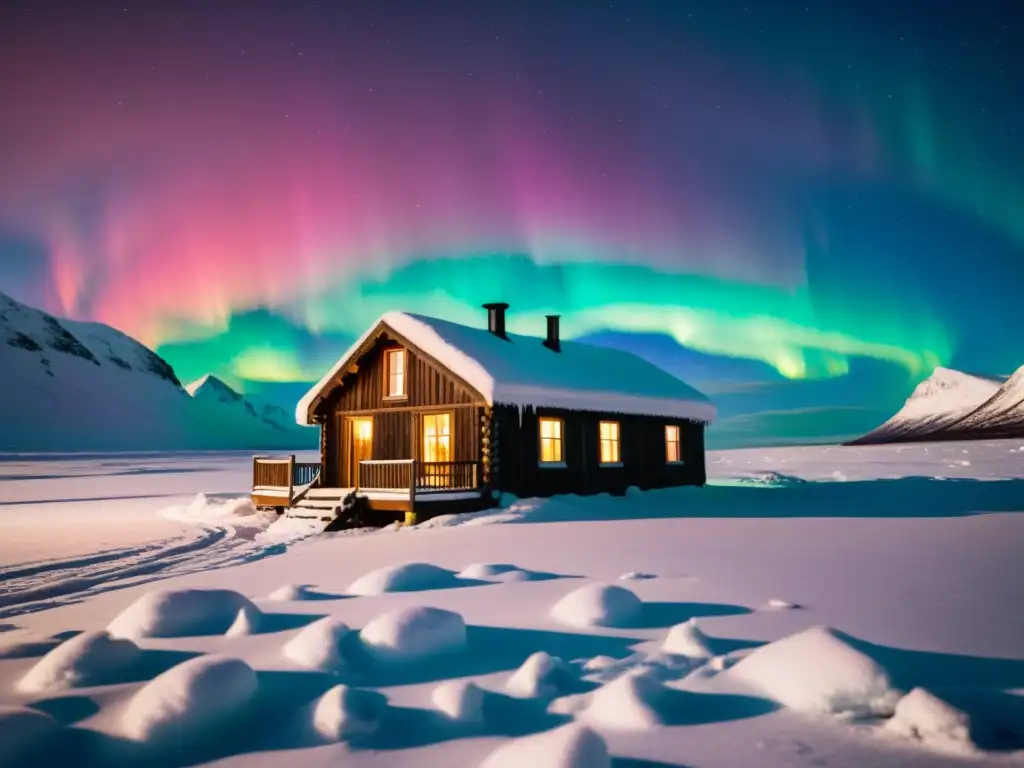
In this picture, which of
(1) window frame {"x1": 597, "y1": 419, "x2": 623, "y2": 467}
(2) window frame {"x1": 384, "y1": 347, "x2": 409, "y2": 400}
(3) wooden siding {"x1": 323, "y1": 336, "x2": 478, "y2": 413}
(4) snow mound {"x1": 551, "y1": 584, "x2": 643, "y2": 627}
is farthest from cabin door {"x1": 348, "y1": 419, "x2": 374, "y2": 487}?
(4) snow mound {"x1": 551, "y1": 584, "x2": 643, "y2": 627}

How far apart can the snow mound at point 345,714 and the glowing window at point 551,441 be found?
17519 mm

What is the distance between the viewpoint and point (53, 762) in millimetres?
4535

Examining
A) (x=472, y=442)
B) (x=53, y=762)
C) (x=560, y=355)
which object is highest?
(x=560, y=355)

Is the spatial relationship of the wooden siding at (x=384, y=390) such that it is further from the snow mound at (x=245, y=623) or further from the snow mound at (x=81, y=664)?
the snow mound at (x=81, y=664)

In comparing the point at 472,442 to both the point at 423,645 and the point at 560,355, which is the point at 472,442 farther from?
the point at 423,645

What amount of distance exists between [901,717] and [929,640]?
210 cm

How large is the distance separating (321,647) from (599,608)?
2693 mm

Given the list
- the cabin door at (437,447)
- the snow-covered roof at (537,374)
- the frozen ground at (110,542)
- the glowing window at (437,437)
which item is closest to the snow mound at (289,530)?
the frozen ground at (110,542)

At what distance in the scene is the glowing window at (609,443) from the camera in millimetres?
24781

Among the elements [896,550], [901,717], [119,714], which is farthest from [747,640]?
[896,550]

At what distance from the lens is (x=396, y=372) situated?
2336cm

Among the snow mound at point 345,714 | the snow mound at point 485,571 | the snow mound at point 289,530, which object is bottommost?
the snow mound at point 289,530

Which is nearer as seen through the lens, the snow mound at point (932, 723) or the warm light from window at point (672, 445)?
the snow mound at point (932, 723)

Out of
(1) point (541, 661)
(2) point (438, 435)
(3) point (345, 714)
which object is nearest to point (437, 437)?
(2) point (438, 435)
